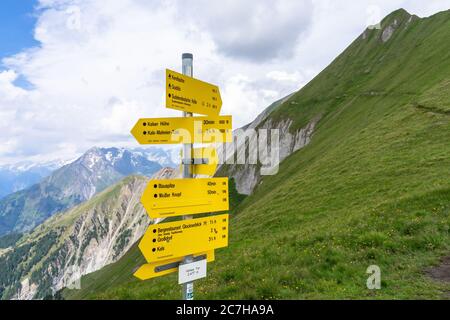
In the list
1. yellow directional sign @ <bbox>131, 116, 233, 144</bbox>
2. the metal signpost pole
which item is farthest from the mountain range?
yellow directional sign @ <bbox>131, 116, 233, 144</bbox>

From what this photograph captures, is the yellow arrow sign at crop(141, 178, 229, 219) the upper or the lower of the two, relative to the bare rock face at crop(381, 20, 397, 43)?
lower

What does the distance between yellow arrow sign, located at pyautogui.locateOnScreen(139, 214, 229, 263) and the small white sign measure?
0.89 ft

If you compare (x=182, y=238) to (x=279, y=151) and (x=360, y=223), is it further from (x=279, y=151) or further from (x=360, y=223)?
(x=279, y=151)

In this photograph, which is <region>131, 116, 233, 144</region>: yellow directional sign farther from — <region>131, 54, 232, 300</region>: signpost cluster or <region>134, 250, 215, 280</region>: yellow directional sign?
<region>134, 250, 215, 280</region>: yellow directional sign

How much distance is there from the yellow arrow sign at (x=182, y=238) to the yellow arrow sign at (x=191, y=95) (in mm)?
2576

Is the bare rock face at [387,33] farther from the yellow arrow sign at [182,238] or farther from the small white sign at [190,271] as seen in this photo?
the small white sign at [190,271]

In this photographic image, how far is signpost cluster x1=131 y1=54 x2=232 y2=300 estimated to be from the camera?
720 cm

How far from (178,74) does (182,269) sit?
430 centimetres

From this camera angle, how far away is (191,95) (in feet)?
27.2

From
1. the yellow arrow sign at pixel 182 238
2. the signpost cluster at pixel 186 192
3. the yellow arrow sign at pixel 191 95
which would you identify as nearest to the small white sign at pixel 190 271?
the signpost cluster at pixel 186 192
